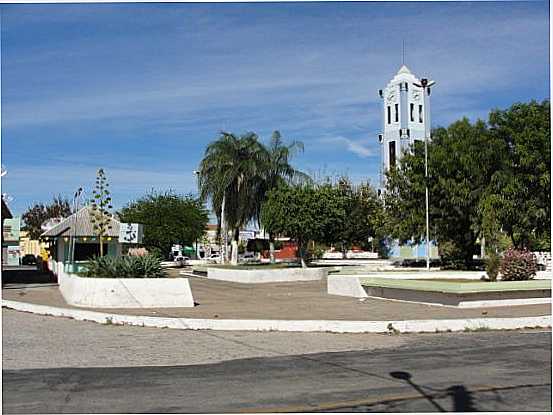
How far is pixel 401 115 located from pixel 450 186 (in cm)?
3275

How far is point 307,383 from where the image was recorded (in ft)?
29.4

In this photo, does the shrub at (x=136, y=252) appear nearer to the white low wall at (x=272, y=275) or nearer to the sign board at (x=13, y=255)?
the white low wall at (x=272, y=275)

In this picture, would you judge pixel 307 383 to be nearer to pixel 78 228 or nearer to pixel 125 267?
pixel 125 267

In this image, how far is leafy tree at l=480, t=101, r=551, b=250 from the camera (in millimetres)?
33219

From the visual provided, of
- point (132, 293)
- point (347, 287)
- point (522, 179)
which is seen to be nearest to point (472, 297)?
point (347, 287)

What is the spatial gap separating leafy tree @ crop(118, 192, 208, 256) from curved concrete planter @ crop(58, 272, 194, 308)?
3696cm

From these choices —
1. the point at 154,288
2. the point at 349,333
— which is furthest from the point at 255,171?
the point at 349,333

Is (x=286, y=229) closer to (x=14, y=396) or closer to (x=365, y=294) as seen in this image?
(x=365, y=294)

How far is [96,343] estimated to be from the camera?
1295 centimetres

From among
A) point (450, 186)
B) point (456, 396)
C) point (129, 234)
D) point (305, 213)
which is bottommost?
point (456, 396)

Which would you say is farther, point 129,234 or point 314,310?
point 129,234

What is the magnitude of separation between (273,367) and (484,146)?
2758cm

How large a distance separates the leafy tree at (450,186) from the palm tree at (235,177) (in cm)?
771

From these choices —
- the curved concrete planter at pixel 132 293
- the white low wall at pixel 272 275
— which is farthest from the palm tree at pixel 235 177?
the curved concrete planter at pixel 132 293
